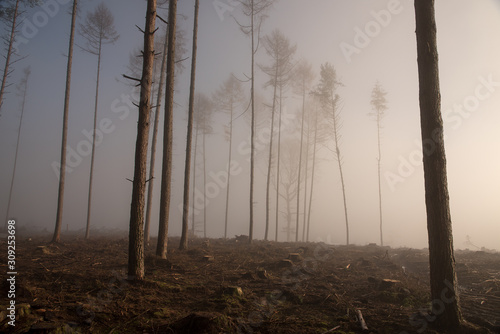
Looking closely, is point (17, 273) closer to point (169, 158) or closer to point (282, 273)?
point (169, 158)

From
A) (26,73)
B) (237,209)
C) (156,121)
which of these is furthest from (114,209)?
(156,121)

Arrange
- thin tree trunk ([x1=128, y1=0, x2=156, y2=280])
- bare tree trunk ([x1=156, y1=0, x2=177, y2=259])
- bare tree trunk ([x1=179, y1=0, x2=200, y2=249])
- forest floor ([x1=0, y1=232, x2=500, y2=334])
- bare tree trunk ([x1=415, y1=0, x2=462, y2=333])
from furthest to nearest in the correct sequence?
A: bare tree trunk ([x1=179, y1=0, x2=200, y2=249]), bare tree trunk ([x1=156, y1=0, x2=177, y2=259]), thin tree trunk ([x1=128, y1=0, x2=156, y2=280]), bare tree trunk ([x1=415, y1=0, x2=462, y2=333]), forest floor ([x1=0, y1=232, x2=500, y2=334])

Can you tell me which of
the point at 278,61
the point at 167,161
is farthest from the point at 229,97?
the point at 167,161

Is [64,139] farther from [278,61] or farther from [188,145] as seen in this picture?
[278,61]

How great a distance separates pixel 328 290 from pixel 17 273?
8361mm

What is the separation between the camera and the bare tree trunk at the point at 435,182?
4.34 metres

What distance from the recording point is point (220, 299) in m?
5.15

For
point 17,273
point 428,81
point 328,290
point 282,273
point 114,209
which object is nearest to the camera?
point 428,81

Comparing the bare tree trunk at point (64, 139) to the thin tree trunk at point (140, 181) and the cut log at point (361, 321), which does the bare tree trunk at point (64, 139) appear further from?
the cut log at point (361, 321)

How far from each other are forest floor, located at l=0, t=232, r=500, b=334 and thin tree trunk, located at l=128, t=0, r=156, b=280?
0.50 meters

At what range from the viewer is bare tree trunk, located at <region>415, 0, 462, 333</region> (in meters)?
4.34

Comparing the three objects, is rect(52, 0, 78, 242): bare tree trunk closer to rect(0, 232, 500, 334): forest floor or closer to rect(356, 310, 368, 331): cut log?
rect(0, 232, 500, 334): forest floor

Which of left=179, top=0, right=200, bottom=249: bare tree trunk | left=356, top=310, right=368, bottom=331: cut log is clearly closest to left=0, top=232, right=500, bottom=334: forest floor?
left=356, top=310, right=368, bottom=331: cut log

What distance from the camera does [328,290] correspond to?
6.61 metres
